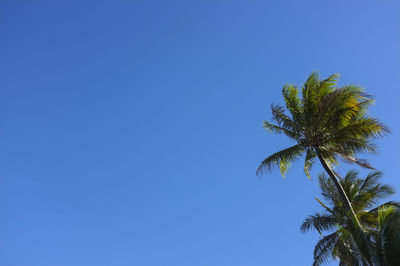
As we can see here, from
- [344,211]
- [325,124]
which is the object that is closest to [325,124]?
[325,124]

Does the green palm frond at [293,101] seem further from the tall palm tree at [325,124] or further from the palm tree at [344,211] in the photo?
the palm tree at [344,211]

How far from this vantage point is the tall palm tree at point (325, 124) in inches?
574

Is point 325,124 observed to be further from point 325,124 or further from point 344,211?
point 344,211

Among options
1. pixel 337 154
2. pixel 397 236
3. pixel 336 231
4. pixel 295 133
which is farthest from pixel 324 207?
pixel 397 236

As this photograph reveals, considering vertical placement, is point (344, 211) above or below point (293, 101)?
below

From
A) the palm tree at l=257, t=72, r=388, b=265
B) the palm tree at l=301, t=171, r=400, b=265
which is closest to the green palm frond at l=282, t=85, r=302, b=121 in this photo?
the palm tree at l=257, t=72, r=388, b=265

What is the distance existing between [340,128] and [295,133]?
217 cm

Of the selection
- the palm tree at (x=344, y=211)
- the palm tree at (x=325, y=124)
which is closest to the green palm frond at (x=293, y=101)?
the palm tree at (x=325, y=124)

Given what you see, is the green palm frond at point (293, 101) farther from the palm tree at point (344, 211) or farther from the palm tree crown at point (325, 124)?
the palm tree at point (344, 211)

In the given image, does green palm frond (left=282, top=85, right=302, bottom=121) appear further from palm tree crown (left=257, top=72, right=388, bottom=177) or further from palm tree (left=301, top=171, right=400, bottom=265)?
palm tree (left=301, top=171, right=400, bottom=265)

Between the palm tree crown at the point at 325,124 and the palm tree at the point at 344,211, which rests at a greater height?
the palm tree crown at the point at 325,124

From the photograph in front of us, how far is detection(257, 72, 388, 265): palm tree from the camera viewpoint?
574 inches

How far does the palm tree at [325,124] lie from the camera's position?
14.6 meters

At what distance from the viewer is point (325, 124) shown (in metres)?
15.1
